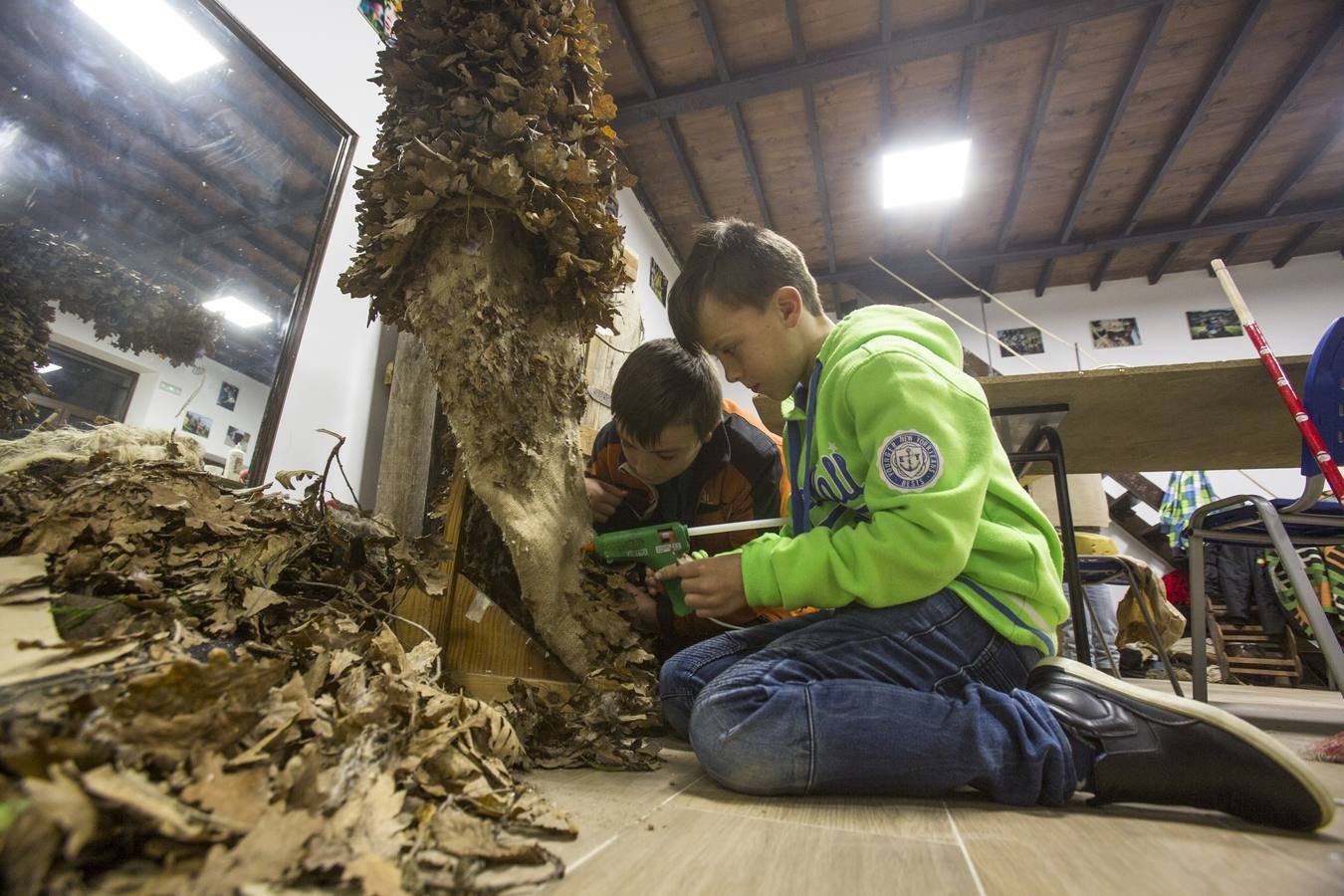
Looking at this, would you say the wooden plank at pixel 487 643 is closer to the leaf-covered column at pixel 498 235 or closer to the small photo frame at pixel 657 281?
the leaf-covered column at pixel 498 235

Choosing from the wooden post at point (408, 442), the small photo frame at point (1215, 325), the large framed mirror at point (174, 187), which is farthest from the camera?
the small photo frame at point (1215, 325)

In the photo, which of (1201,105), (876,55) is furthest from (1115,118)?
(876,55)

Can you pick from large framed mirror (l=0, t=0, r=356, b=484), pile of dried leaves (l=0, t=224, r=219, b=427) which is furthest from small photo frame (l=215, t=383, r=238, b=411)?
pile of dried leaves (l=0, t=224, r=219, b=427)

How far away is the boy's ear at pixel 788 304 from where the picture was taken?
4.98 feet

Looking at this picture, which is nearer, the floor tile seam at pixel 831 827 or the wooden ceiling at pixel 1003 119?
the floor tile seam at pixel 831 827

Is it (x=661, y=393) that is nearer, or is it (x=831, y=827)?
(x=831, y=827)

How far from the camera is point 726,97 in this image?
14.8 feet

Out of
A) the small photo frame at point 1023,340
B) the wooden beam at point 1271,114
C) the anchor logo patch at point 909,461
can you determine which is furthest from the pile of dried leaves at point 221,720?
the small photo frame at point 1023,340

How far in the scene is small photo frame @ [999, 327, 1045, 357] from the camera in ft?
24.5

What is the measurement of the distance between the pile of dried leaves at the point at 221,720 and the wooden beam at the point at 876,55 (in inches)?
172

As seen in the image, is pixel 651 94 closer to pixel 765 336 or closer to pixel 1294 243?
pixel 765 336

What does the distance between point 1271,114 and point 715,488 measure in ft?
19.8

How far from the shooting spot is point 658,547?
144cm

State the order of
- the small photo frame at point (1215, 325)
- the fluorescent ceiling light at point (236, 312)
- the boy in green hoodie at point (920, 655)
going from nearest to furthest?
the boy in green hoodie at point (920, 655) < the fluorescent ceiling light at point (236, 312) < the small photo frame at point (1215, 325)
